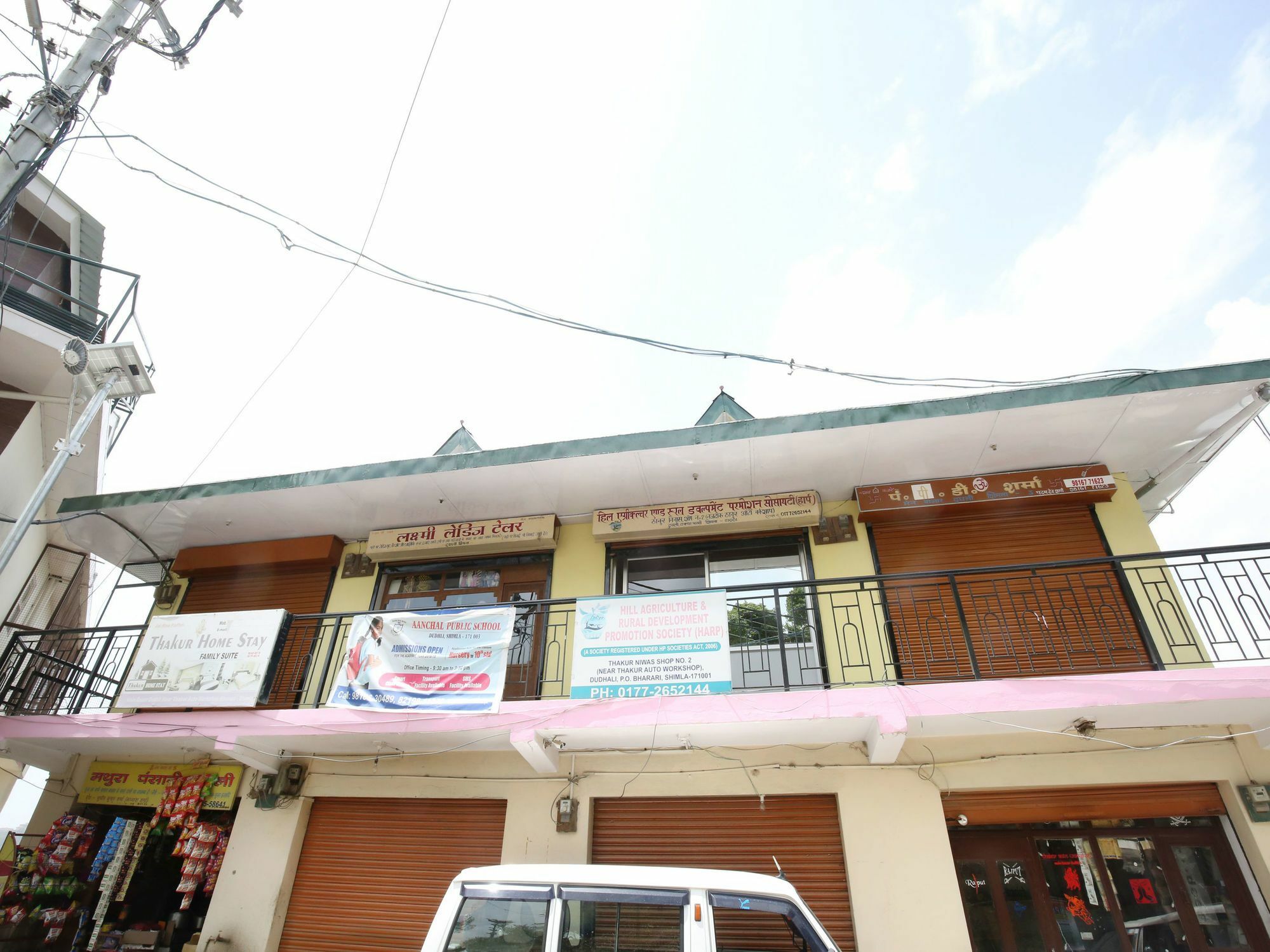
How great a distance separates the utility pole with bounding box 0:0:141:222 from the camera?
5.62 m

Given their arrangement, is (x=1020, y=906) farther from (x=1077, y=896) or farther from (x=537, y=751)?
(x=537, y=751)

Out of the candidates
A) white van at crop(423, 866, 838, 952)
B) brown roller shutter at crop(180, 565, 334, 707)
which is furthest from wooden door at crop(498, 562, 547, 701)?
white van at crop(423, 866, 838, 952)

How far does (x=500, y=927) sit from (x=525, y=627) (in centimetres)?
386

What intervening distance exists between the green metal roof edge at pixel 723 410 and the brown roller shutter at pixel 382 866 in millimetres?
5737

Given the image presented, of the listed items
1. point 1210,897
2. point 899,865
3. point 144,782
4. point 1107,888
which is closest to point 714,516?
point 899,865

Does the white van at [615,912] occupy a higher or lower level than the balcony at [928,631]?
lower

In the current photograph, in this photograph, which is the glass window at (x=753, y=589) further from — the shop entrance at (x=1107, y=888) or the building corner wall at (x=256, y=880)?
the building corner wall at (x=256, y=880)

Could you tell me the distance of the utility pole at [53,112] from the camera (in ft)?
18.4

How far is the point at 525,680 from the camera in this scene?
26.2 ft

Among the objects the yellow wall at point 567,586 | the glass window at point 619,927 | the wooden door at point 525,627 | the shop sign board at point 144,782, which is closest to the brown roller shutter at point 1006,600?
the yellow wall at point 567,586

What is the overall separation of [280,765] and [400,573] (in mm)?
2799

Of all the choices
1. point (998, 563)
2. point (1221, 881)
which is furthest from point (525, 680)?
point (1221, 881)

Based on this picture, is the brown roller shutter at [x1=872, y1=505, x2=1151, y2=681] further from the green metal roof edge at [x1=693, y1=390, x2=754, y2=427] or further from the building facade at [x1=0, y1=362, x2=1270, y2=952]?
the green metal roof edge at [x1=693, y1=390, x2=754, y2=427]

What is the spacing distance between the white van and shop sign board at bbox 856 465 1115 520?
478 cm
